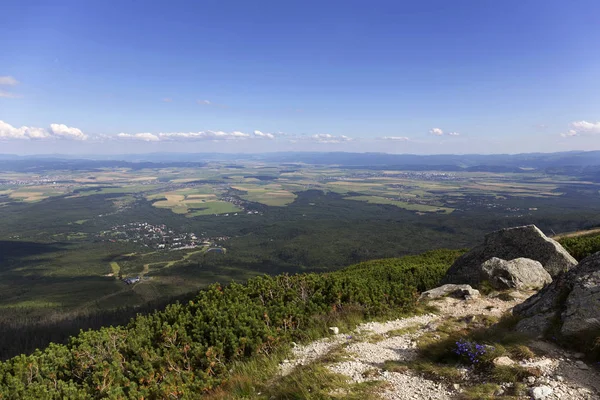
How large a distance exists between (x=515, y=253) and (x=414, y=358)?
1519cm

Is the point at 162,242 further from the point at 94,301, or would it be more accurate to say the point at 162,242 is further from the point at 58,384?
the point at 58,384

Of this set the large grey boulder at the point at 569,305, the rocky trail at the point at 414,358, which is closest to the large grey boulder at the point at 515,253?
the large grey boulder at the point at 569,305

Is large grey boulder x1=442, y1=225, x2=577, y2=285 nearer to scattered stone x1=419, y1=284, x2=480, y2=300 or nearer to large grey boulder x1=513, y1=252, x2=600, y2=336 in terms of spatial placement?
scattered stone x1=419, y1=284, x2=480, y2=300

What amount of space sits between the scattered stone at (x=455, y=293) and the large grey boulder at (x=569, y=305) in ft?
9.61

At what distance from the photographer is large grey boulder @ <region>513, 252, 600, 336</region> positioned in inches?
311

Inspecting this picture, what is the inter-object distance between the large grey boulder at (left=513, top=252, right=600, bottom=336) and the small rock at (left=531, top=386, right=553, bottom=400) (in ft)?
8.90

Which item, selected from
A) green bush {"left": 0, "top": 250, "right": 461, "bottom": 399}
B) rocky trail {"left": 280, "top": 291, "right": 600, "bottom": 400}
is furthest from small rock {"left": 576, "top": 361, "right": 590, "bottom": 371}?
green bush {"left": 0, "top": 250, "right": 461, "bottom": 399}

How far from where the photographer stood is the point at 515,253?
19266mm

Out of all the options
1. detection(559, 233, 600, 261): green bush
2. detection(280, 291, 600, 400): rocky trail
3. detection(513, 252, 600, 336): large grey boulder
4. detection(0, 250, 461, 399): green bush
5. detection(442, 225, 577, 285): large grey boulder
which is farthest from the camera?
detection(559, 233, 600, 261): green bush

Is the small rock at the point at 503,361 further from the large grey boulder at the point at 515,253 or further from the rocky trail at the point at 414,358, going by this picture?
the large grey boulder at the point at 515,253

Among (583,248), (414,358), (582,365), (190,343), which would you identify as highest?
(582,365)

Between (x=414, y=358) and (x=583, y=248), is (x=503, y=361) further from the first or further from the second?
(x=583, y=248)

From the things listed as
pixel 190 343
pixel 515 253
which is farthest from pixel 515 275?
pixel 190 343

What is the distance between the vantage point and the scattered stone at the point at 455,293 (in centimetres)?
1380
